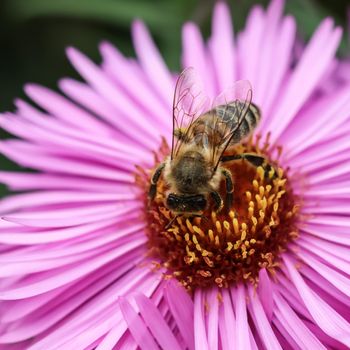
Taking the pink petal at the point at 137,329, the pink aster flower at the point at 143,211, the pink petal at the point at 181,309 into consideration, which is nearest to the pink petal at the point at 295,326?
the pink aster flower at the point at 143,211

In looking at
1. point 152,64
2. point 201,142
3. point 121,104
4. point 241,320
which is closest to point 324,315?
point 241,320

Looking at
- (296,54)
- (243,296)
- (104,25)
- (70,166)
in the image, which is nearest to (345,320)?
(243,296)

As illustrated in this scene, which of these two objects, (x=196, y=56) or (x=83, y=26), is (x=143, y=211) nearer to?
(x=196, y=56)

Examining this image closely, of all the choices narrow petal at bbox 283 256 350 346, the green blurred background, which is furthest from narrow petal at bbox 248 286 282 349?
the green blurred background

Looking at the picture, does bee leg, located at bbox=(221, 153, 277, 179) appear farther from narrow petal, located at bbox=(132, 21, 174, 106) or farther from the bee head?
narrow petal, located at bbox=(132, 21, 174, 106)

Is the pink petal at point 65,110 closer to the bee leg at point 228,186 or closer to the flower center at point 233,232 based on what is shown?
the flower center at point 233,232

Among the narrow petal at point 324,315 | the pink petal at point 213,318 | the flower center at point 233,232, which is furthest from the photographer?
the flower center at point 233,232

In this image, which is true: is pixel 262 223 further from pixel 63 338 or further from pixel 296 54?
pixel 296 54
